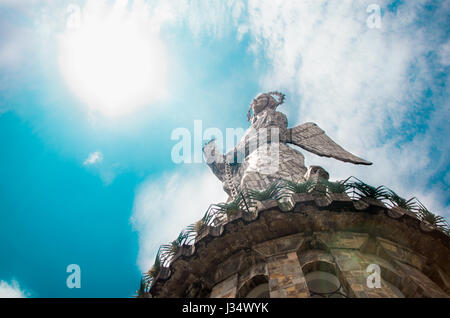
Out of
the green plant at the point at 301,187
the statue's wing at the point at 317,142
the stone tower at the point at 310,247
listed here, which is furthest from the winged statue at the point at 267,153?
the stone tower at the point at 310,247

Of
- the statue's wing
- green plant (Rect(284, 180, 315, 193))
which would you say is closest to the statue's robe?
the statue's wing

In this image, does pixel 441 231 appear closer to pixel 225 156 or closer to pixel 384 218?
pixel 384 218

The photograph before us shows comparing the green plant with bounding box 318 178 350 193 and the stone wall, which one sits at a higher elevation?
the green plant with bounding box 318 178 350 193

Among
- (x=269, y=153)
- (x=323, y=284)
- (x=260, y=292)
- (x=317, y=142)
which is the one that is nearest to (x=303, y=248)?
(x=323, y=284)

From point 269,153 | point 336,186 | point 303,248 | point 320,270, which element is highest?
point 269,153

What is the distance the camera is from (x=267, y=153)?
1369cm

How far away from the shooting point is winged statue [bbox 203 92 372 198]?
39.6 feet

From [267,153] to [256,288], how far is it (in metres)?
7.17

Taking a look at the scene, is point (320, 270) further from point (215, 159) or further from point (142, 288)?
point (215, 159)

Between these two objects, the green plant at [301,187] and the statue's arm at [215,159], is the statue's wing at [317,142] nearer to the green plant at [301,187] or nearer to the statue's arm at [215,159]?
the statue's arm at [215,159]

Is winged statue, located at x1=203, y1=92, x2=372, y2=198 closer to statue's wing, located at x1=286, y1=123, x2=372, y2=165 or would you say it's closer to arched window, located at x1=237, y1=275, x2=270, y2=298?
statue's wing, located at x1=286, y1=123, x2=372, y2=165

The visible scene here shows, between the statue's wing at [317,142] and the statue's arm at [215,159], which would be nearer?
the statue's wing at [317,142]

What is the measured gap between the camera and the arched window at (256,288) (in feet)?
23.4
